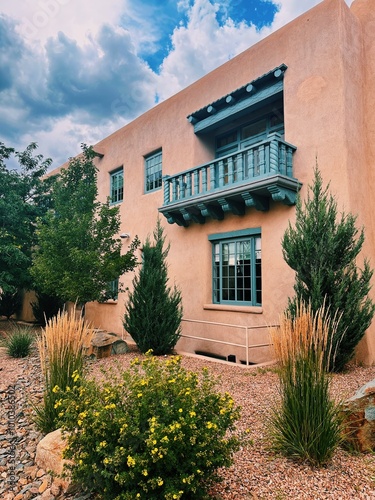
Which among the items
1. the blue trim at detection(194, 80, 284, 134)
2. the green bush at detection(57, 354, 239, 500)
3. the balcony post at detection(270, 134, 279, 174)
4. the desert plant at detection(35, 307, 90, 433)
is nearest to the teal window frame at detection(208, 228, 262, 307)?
the balcony post at detection(270, 134, 279, 174)

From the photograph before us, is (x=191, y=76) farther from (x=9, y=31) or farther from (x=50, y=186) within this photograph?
(x=50, y=186)

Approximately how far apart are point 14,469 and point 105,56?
10.7 m

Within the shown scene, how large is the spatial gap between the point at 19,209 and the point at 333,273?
10.2 metres

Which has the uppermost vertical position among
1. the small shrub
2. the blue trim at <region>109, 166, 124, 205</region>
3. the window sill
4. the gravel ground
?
the blue trim at <region>109, 166, 124, 205</region>

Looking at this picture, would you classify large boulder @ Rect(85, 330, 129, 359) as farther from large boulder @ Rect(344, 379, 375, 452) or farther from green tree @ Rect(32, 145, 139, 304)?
large boulder @ Rect(344, 379, 375, 452)

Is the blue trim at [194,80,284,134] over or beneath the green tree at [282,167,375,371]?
over

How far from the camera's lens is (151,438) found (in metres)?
2.13

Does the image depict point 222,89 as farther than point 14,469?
Yes

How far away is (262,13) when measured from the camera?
8.45 metres

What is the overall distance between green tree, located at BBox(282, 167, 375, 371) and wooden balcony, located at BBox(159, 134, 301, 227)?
1109 millimetres

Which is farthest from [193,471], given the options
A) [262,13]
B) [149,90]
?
[149,90]

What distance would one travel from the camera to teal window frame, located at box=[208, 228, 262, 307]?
316 inches

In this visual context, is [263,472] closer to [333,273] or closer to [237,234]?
[333,273]

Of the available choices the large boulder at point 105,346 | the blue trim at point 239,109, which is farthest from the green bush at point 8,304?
the blue trim at point 239,109
